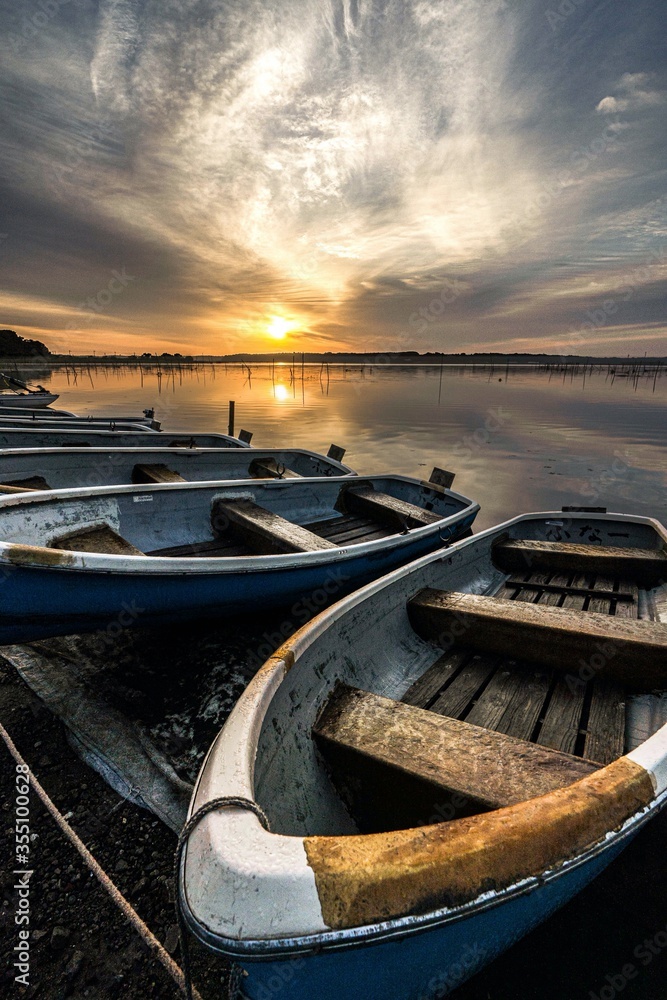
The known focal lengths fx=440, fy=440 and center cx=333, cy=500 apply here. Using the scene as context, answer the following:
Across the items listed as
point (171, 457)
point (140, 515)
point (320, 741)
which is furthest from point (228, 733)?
point (171, 457)

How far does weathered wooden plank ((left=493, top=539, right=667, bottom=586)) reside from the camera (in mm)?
5188

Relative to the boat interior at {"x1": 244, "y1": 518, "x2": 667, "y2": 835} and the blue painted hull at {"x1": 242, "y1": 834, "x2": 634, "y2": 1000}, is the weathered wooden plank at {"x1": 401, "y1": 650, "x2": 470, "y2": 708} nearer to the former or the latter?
the boat interior at {"x1": 244, "y1": 518, "x2": 667, "y2": 835}

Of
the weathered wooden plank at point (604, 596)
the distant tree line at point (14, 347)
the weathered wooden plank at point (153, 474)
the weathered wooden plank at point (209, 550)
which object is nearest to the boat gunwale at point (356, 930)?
the weathered wooden plank at point (604, 596)

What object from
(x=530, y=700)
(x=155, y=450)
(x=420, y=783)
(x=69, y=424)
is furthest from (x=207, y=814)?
(x=69, y=424)

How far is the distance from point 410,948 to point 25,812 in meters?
2.91

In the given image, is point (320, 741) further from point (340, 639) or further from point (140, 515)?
point (140, 515)

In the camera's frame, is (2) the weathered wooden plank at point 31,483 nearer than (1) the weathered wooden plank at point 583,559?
No

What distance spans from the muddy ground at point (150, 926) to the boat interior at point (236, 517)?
2.22m

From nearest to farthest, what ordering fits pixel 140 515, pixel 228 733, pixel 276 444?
1. pixel 228 733
2. pixel 140 515
3. pixel 276 444

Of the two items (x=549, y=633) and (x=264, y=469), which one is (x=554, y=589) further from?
(x=264, y=469)

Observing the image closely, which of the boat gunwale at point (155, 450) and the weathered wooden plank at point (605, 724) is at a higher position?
the boat gunwale at point (155, 450)

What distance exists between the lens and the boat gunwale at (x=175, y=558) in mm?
3318

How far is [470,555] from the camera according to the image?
5.26m

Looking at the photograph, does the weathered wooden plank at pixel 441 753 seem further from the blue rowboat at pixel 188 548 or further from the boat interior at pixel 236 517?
the boat interior at pixel 236 517
